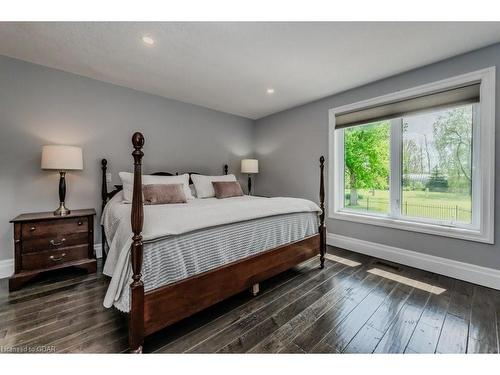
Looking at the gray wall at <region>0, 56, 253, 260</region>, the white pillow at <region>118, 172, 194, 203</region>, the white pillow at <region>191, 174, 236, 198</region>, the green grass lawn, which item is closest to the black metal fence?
the green grass lawn

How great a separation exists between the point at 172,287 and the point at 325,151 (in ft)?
10.2

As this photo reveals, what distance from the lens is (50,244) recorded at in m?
2.35

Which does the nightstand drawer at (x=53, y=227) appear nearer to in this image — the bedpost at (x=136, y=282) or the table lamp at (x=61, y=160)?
the table lamp at (x=61, y=160)

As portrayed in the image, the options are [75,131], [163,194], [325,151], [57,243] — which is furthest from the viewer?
[325,151]

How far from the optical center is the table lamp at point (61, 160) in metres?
2.44

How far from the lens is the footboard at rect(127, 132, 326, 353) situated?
1312 mm

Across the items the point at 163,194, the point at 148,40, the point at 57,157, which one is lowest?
the point at 163,194

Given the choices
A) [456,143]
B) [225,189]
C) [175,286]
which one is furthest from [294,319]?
[456,143]

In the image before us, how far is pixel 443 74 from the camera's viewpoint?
2.49 metres

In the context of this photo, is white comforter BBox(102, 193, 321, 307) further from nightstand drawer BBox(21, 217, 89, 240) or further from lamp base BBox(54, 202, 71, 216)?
lamp base BBox(54, 202, 71, 216)

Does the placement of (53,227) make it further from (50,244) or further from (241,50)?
(241,50)

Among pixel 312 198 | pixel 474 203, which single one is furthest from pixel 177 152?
pixel 474 203
